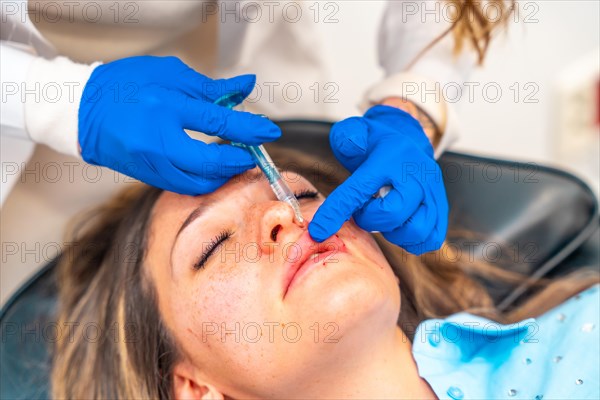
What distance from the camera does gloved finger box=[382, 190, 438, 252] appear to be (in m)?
1.08

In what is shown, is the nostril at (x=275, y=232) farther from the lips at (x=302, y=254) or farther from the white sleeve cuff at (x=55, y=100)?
the white sleeve cuff at (x=55, y=100)

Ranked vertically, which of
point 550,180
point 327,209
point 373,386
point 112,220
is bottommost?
point 112,220

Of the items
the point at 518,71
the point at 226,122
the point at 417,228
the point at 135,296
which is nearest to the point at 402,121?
the point at 417,228

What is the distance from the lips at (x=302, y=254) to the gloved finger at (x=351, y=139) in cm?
18

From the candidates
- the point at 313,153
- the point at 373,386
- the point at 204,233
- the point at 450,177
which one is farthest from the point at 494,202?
the point at 204,233

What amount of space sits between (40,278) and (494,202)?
3.35 ft

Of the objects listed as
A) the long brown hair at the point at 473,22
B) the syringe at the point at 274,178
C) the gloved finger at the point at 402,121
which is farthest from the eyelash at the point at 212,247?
the long brown hair at the point at 473,22

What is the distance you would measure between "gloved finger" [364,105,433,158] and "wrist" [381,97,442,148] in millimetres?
70

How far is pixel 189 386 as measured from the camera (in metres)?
1.13

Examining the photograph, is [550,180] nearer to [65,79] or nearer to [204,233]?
[204,233]

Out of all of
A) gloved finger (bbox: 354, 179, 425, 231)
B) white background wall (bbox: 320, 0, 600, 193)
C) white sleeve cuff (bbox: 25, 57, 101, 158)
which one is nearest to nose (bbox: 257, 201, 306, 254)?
gloved finger (bbox: 354, 179, 425, 231)

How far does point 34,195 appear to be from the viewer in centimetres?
140

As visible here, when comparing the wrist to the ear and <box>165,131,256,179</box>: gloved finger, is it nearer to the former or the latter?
<box>165,131,256,179</box>: gloved finger

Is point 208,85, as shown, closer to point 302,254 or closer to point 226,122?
point 226,122
